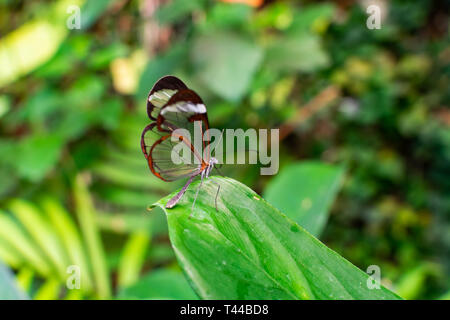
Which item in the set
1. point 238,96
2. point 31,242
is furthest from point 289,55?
point 31,242

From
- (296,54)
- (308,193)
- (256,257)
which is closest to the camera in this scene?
(256,257)

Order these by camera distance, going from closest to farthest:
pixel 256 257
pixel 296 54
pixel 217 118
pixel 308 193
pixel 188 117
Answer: pixel 256 257
pixel 188 117
pixel 308 193
pixel 296 54
pixel 217 118

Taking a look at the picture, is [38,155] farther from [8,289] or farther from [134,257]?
[8,289]

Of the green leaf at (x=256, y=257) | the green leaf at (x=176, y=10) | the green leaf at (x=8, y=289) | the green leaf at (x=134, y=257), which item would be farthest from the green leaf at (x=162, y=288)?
the green leaf at (x=176, y=10)

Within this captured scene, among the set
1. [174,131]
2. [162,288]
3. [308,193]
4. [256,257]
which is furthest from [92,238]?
[256,257]

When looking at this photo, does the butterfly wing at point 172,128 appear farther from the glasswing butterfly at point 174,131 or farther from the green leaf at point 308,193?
the green leaf at point 308,193

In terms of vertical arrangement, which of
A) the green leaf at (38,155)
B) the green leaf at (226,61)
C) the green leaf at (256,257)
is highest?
the green leaf at (226,61)
